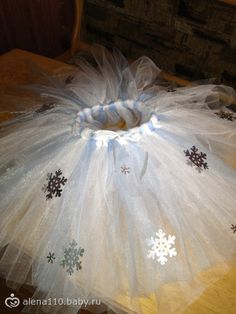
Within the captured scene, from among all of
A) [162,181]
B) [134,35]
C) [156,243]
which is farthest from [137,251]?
[134,35]

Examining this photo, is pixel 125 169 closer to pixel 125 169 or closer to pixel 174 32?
pixel 125 169

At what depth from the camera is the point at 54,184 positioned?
2.10 ft

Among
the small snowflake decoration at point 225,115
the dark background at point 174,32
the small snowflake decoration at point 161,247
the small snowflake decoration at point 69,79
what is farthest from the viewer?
the dark background at point 174,32

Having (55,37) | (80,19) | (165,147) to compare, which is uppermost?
(165,147)

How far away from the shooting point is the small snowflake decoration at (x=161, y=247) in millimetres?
564

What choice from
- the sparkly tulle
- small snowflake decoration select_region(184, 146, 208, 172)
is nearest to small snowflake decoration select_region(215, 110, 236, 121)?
the sparkly tulle

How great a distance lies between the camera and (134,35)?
140cm

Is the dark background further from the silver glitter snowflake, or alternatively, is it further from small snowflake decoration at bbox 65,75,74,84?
the silver glitter snowflake

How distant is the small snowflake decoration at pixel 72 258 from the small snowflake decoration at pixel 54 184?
0.11 metres

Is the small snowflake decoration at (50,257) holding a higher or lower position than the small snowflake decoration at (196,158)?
lower

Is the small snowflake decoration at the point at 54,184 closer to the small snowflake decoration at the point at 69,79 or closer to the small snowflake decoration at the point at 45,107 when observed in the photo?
the small snowflake decoration at the point at 45,107

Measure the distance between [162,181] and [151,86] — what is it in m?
0.35

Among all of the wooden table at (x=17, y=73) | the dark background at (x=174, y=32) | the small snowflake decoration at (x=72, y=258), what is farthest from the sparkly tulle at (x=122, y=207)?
the dark background at (x=174, y=32)

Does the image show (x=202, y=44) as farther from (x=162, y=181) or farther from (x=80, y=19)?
(x=162, y=181)
